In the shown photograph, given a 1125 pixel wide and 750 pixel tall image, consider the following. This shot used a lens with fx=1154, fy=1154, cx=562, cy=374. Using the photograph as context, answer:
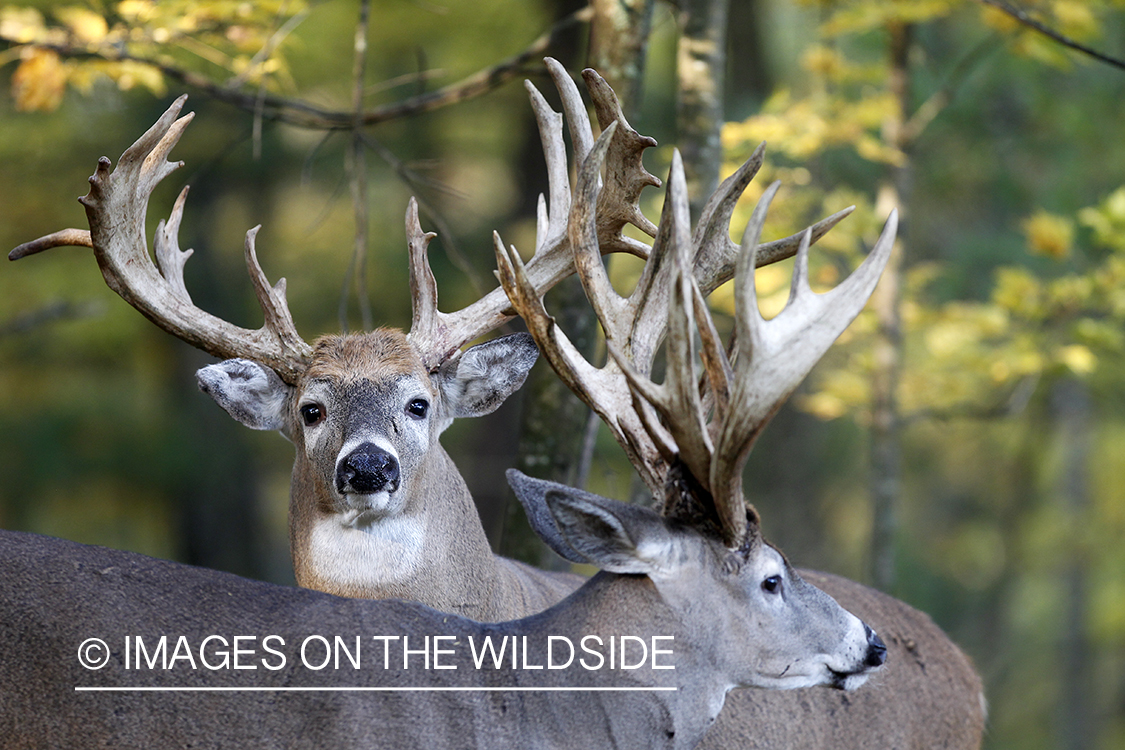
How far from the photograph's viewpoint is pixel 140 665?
11.1ft

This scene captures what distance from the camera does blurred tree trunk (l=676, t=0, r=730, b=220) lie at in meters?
6.41

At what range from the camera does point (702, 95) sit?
255 inches

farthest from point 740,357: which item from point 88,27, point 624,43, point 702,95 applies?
point 88,27

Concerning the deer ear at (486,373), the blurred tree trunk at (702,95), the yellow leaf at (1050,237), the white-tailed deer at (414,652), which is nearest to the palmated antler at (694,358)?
the white-tailed deer at (414,652)

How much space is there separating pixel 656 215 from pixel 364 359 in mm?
4010

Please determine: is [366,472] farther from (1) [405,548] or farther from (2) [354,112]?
(2) [354,112]

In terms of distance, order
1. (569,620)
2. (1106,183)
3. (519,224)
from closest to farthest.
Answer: (569,620) < (519,224) < (1106,183)

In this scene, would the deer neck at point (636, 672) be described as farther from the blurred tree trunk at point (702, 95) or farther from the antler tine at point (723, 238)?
the blurred tree trunk at point (702, 95)

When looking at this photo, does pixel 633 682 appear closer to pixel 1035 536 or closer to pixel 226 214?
pixel 226 214

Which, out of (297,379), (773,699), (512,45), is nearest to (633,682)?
(773,699)

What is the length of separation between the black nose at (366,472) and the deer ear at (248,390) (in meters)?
0.82

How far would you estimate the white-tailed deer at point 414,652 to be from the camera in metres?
3.35

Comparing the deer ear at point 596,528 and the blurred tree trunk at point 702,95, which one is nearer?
the deer ear at point 596,528

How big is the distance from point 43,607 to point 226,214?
14.1 meters
